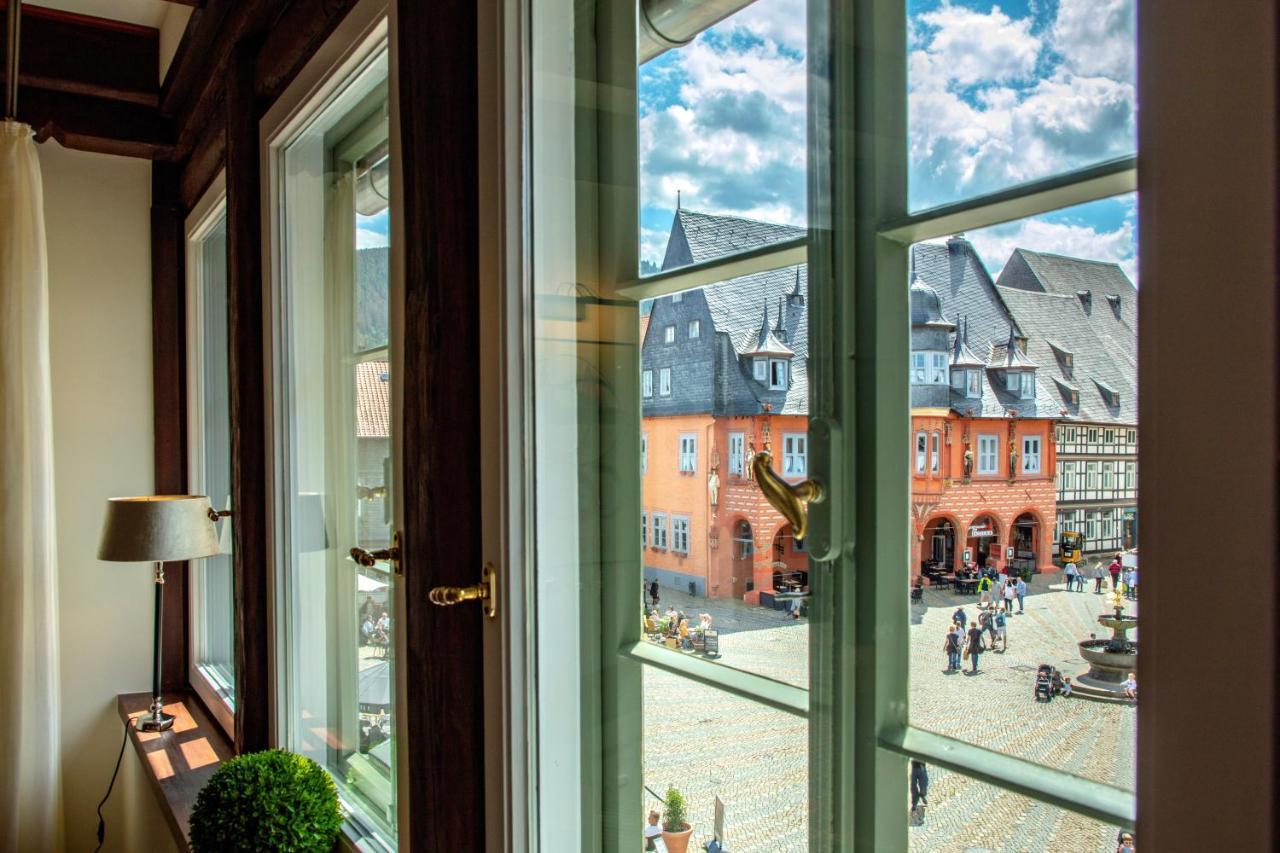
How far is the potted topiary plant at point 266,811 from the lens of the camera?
1626mm

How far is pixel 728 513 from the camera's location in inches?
35.8

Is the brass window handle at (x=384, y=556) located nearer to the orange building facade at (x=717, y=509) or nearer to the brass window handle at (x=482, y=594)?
the brass window handle at (x=482, y=594)

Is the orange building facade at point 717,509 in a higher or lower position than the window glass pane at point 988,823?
higher

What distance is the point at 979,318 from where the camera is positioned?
2.27ft

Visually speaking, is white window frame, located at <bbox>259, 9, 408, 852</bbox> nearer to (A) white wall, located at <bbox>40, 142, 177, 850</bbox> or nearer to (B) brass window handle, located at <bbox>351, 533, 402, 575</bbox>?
(B) brass window handle, located at <bbox>351, 533, 402, 575</bbox>

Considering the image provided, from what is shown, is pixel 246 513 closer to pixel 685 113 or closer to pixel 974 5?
pixel 685 113

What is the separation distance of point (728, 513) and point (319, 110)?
1.40 meters

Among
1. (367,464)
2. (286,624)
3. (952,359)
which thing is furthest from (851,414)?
(286,624)

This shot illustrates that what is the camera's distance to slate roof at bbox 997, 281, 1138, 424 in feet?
1.85

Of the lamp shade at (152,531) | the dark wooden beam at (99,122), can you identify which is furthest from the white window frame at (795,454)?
the dark wooden beam at (99,122)

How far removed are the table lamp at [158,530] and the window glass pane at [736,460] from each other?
2.04 m

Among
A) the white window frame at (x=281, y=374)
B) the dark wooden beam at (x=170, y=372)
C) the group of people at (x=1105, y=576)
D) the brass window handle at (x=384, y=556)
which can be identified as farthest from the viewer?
the dark wooden beam at (x=170, y=372)

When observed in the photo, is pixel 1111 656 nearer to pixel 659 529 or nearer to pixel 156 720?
pixel 659 529

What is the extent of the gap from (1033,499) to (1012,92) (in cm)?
30
